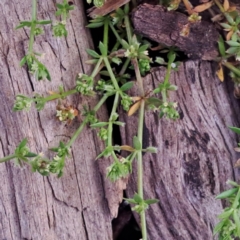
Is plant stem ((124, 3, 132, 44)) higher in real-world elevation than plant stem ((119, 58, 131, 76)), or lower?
higher

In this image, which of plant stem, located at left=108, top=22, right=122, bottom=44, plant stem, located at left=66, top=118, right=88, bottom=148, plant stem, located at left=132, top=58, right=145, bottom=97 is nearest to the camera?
plant stem, located at left=66, top=118, right=88, bottom=148

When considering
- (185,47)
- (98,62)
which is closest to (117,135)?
(98,62)

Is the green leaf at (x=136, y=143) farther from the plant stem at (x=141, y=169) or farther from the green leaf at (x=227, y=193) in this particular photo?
the green leaf at (x=227, y=193)

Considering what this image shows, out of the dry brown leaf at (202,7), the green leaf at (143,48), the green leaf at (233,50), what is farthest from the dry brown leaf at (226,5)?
the green leaf at (143,48)

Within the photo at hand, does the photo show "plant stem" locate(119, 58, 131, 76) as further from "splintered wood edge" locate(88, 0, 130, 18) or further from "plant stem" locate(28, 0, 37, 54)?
"plant stem" locate(28, 0, 37, 54)

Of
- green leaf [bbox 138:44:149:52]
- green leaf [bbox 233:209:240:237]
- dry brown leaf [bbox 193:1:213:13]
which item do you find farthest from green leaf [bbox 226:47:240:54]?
green leaf [bbox 233:209:240:237]

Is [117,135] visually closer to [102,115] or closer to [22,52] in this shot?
[102,115]
